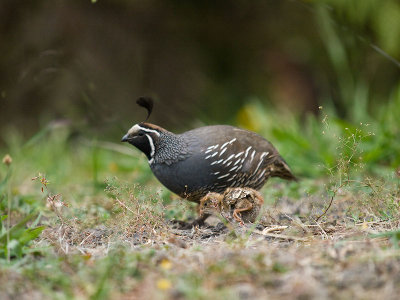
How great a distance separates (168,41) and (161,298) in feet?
27.4

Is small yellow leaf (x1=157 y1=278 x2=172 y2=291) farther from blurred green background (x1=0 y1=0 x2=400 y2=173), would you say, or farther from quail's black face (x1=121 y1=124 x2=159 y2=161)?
blurred green background (x1=0 y1=0 x2=400 y2=173)

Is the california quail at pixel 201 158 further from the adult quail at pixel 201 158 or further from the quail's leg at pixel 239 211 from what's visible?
the quail's leg at pixel 239 211

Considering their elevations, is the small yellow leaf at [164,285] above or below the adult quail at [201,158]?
below

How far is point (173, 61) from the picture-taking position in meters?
10.7

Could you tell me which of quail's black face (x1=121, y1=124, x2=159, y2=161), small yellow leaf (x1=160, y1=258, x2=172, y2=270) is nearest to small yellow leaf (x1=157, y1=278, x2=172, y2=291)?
small yellow leaf (x1=160, y1=258, x2=172, y2=270)

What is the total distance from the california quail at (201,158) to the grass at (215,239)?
250mm

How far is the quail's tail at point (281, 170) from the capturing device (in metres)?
5.43

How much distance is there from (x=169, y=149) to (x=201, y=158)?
0.30 metres

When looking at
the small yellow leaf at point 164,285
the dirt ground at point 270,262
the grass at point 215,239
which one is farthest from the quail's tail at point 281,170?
the small yellow leaf at point 164,285

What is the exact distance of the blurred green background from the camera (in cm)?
955

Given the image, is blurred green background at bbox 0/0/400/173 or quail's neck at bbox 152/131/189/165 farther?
blurred green background at bbox 0/0/400/173

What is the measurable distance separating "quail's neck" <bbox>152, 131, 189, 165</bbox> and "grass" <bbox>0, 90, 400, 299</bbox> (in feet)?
1.20

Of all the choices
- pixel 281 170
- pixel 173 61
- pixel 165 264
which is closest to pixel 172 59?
pixel 173 61

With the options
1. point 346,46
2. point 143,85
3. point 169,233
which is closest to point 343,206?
point 169,233
